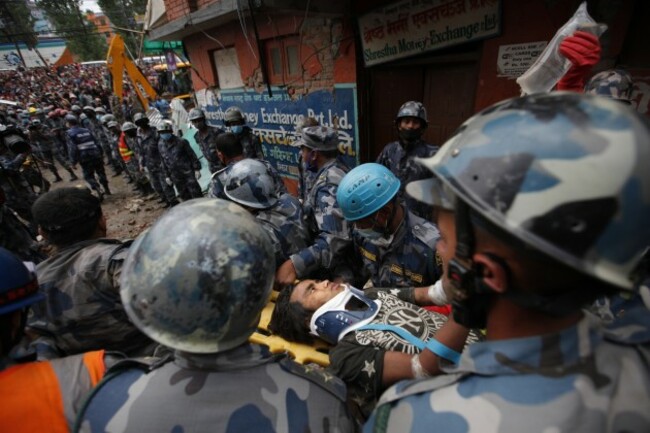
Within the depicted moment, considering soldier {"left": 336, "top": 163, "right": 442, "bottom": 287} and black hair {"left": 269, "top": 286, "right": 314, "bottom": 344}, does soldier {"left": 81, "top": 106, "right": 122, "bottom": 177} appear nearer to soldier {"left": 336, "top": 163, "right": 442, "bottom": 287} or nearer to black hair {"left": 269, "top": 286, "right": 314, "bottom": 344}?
black hair {"left": 269, "top": 286, "right": 314, "bottom": 344}

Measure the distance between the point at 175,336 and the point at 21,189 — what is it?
24.8ft

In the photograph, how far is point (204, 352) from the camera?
41.0 inches

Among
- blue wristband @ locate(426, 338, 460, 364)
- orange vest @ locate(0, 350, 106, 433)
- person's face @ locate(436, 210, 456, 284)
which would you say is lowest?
blue wristband @ locate(426, 338, 460, 364)

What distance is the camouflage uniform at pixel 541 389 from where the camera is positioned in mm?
698

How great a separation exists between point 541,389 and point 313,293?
4.76 ft

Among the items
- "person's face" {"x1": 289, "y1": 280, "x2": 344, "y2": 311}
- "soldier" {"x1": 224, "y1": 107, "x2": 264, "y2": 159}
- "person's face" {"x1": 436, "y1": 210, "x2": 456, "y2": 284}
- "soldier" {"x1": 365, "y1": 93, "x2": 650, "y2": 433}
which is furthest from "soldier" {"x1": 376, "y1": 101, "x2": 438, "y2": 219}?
"soldier" {"x1": 224, "y1": 107, "x2": 264, "y2": 159}

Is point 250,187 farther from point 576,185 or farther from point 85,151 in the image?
point 85,151

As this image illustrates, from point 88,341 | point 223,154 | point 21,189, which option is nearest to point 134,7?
point 21,189

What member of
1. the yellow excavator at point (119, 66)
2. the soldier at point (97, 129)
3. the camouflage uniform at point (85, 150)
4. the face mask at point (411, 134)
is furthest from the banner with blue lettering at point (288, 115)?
the yellow excavator at point (119, 66)

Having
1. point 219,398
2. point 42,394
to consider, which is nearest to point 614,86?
point 219,398

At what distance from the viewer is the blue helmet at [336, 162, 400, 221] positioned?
2.10 m

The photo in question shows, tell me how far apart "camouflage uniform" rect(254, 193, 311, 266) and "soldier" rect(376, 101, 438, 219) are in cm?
162

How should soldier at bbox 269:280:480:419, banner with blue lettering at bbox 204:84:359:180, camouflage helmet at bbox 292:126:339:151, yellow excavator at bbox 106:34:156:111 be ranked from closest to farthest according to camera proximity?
soldier at bbox 269:280:480:419 < camouflage helmet at bbox 292:126:339:151 < banner with blue lettering at bbox 204:84:359:180 < yellow excavator at bbox 106:34:156:111

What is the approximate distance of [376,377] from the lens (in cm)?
148
